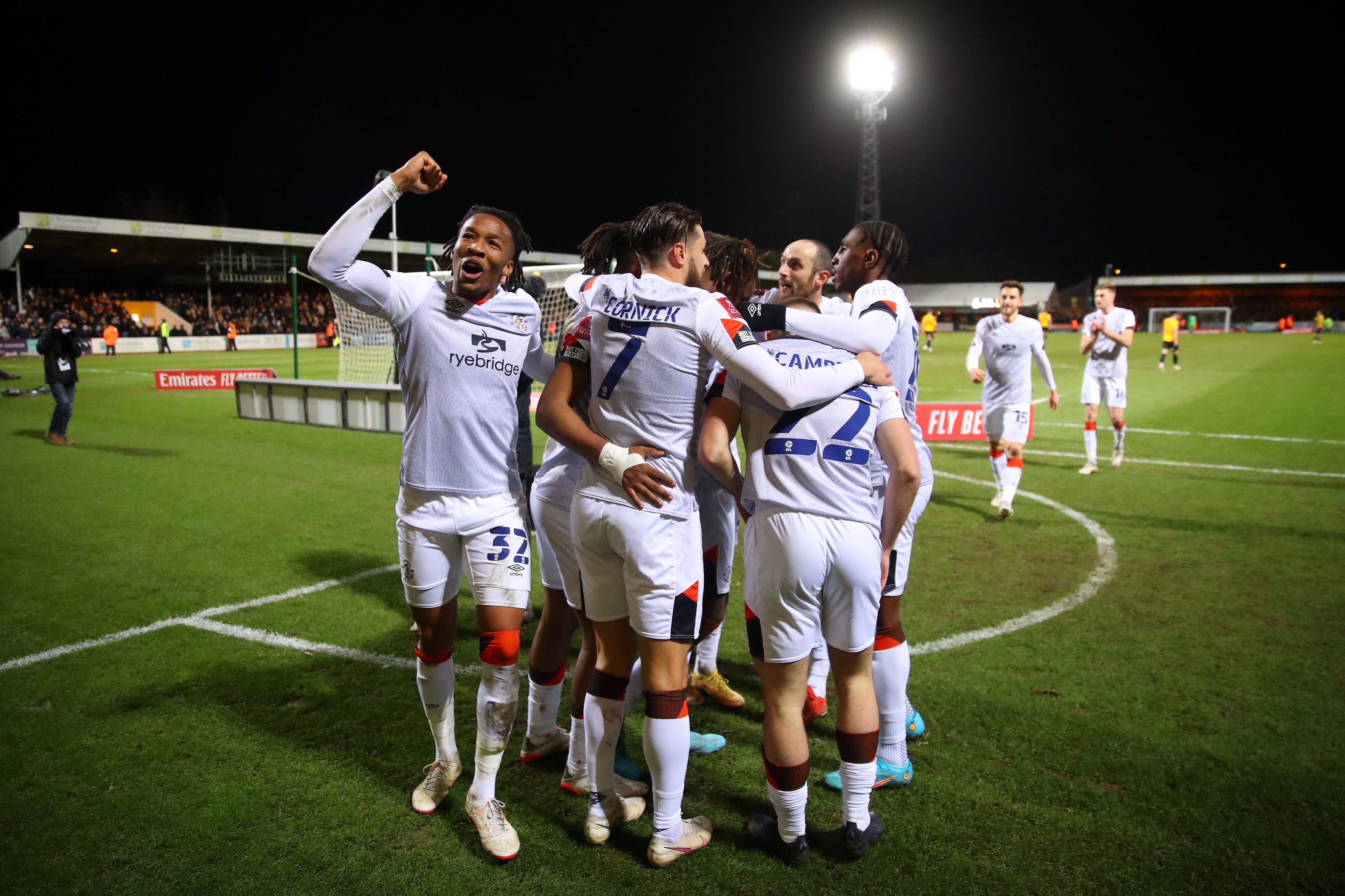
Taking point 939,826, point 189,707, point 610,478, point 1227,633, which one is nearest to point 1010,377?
point 1227,633

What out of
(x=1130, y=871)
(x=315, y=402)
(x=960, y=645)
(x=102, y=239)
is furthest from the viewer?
(x=102, y=239)

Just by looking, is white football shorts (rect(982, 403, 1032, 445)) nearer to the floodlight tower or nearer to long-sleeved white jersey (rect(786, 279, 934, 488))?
long-sleeved white jersey (rect(786, 279, 934, 488))

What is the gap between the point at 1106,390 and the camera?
41.1ft

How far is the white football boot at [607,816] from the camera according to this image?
3344 millimetres

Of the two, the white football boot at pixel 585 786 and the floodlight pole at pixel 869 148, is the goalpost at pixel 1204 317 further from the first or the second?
the white football boot at pixel 585 786

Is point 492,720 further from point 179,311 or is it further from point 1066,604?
point 179,311

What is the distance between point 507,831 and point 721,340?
2.07 metres

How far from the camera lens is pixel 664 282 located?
3049 mm

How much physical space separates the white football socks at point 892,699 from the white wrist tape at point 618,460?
62.0 inches

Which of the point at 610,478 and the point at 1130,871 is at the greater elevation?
the point at 610,478

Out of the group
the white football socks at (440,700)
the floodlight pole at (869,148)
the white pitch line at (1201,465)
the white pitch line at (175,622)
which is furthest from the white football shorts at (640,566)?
the floodlight pole at (869,148)

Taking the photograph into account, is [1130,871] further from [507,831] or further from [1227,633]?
[1227,633]

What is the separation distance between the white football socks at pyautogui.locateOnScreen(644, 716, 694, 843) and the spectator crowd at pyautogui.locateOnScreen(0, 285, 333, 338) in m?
43.4

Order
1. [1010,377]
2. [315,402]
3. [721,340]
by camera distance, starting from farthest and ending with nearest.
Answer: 1. [315,402]
2. [1010,377]
3. [721,340]
